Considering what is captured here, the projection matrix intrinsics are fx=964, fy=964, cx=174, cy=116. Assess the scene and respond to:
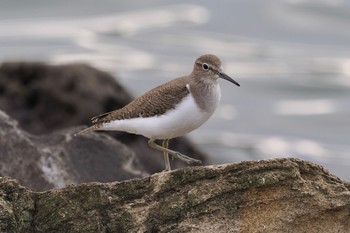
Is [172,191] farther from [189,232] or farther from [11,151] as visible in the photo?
[11,151]

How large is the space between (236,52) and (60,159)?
1521cm

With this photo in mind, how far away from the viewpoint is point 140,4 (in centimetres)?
2825

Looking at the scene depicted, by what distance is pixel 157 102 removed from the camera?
9703mm

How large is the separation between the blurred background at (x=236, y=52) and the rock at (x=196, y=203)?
463 inches

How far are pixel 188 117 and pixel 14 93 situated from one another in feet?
20.3

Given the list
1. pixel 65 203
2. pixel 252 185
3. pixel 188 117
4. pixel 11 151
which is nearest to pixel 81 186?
pixel 65 203

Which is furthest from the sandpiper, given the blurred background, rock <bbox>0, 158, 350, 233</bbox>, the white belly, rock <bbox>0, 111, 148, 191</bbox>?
the blurred background

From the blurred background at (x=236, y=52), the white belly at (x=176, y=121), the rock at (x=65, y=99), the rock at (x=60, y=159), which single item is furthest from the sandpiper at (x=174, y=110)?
the blurred background at (x=236, y=52)

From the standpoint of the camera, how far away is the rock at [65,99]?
14320mm

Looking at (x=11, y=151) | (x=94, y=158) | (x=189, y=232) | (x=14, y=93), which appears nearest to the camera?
(x=189, y=232)

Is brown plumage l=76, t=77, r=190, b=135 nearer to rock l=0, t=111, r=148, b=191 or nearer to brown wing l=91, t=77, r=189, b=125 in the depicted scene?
brown wing l=91, t=77, r=189, b=125

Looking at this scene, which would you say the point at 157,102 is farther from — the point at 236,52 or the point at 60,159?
the point at 236,52

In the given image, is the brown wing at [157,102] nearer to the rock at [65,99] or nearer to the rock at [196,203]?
the rock at [196,203]

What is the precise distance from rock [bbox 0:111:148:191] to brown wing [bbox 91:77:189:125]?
0.99 metres
